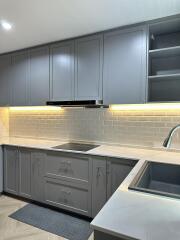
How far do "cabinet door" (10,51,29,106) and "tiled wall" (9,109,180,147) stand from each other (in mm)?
359

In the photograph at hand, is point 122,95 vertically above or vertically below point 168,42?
below

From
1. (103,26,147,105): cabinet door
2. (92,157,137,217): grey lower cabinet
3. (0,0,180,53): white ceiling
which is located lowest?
(92,157,137,217): grey lower cabinet

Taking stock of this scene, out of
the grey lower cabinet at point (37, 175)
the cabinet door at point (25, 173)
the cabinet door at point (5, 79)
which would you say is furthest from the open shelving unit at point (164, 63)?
the cabinet door at point (5, 79)

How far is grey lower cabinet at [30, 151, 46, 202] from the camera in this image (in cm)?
260

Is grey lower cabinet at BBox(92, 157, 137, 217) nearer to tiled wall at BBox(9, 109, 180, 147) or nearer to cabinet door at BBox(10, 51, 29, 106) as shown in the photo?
tiled wall at BBox(9, 109, 180, 147)

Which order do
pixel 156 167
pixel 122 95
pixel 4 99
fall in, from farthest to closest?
pixel 4 99
pixel 122 95
pixel 156 167

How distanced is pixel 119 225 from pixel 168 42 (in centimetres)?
231

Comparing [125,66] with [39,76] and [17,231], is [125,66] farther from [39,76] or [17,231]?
[17,231]

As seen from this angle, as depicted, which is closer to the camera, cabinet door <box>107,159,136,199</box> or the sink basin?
the sink basin

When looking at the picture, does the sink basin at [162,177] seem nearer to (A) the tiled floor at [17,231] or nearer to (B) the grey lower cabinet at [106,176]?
(B) the grey lower cabinet at [106,176]

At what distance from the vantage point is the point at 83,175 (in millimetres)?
2305

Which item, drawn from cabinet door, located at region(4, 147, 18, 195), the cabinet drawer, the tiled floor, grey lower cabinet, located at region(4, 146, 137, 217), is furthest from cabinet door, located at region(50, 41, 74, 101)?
the tiled floor

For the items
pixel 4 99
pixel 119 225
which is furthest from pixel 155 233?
pixel 4 99

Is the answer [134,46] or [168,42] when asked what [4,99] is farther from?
[168,42]
